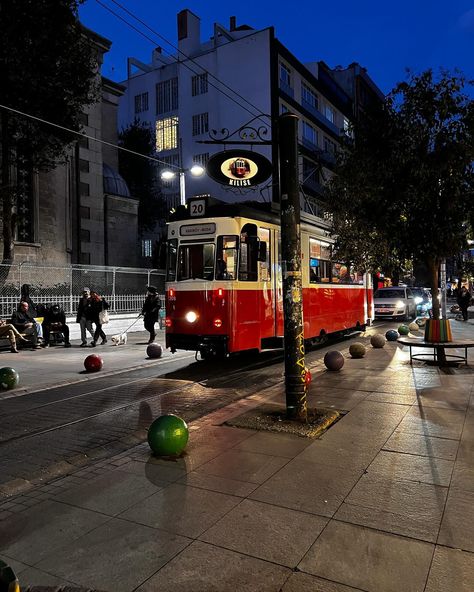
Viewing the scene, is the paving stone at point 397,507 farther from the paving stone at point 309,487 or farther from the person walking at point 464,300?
the person walking at point 464,300

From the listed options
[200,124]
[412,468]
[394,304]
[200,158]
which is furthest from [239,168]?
[200,124]

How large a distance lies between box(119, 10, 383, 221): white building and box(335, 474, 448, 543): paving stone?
2902 cm

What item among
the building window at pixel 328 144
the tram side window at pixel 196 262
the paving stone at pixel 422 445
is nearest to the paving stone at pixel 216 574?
the paving stone at pixel 422 445

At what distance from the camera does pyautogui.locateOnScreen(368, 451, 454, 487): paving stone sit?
4.52 meters

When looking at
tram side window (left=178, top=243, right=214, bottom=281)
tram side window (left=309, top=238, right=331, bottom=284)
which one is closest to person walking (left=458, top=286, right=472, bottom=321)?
tram side window (left=309, top=238, right=331, bottom=284)

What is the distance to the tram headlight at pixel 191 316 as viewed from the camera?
10.6 metres

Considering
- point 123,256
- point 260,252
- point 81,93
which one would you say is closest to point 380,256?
point 260,252

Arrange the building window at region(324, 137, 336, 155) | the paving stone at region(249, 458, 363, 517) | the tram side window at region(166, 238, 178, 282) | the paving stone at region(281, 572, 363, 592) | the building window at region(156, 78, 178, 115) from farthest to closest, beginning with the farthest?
the building window at region(324, 137, 336, 155)
the building window at region(156, 78, 178, 115)
the tram side window at region(166, 238, 178, 282)
the paving stone at region(249, 458, 363, 517)
the paving stone at region(281, 572, 363, 592)

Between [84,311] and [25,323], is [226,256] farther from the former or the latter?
[25,323]

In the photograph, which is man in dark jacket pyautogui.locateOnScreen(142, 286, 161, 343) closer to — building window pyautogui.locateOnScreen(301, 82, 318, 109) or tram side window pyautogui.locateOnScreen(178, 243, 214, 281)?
tram side window pyautogui.locateOnScreen(178, 243, 214, 281)

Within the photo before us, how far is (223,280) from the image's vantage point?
1027 centimetres

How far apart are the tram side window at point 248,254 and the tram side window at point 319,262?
2.88 metres

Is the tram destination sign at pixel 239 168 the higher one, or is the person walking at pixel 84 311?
the tram destination sign at pixel 239 168

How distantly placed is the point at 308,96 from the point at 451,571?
42.6 m
